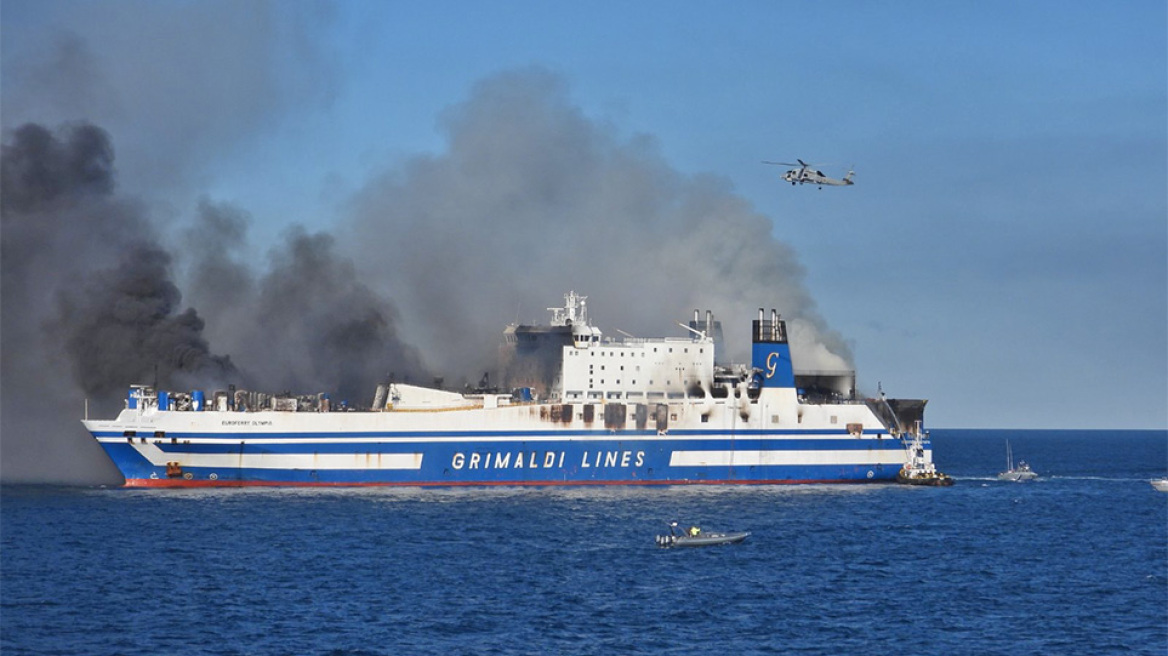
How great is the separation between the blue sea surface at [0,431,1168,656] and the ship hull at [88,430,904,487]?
131cm

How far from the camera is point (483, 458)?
75.9 meters

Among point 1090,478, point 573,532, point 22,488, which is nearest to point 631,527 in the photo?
point 573,532

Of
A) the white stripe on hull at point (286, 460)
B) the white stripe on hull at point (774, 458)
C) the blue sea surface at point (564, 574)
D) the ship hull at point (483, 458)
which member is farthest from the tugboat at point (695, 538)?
the white stripe on hull at point (286, 460)

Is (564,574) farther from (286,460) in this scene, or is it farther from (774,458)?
(774,458)

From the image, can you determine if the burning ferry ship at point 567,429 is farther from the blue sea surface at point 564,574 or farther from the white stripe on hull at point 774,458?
the blue sea surface at point 564,574

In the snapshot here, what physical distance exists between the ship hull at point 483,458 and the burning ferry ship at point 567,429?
0.27ft

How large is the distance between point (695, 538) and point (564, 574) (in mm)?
8959

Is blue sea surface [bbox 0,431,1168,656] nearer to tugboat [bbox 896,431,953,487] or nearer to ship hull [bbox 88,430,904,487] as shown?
ship hull [bbox 88,430,904,487]

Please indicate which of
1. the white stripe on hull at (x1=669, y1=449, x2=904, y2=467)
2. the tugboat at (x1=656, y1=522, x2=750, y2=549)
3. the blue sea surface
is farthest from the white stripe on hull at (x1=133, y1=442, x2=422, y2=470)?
the tugboat at (x1=656, y1=522, x2=750, y2=549)

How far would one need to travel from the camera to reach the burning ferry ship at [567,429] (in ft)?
244

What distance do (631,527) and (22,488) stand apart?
4061cm


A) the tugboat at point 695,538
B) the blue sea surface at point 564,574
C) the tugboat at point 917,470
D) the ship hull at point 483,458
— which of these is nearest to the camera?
the blue sea surface at point 564,574

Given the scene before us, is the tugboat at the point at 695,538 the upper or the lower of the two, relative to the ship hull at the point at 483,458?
lower

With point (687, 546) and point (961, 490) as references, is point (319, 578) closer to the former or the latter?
point (687, 546)
